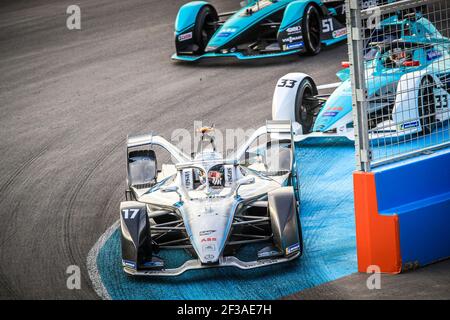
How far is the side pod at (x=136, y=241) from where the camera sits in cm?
790

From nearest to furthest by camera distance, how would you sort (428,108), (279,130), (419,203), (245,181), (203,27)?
(419,203), (428,108), (245,181), (279,130), (203,27)

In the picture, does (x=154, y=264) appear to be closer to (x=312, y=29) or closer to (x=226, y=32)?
(x=226, y=32)

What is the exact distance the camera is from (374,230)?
7.48 meters

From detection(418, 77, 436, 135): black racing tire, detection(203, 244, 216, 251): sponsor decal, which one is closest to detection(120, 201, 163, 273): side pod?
detection(203, 244, 216, 251): sponsor decal

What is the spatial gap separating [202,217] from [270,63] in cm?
790

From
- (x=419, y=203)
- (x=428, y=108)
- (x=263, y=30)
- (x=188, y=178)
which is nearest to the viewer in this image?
(x=419, y=203)

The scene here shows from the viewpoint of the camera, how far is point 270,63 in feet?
51.1

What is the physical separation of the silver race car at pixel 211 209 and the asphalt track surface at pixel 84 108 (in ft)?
2.04

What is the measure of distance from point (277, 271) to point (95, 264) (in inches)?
69.0

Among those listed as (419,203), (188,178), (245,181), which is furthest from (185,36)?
(419,203)

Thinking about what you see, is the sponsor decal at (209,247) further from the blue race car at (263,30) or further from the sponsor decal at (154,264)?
the blue race car at (263,30)

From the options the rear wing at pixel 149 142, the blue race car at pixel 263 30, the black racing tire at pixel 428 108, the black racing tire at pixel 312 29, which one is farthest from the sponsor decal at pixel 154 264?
the black racing tire at pixel 312 29

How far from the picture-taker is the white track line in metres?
7.76

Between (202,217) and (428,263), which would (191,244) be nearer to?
(202,217)
